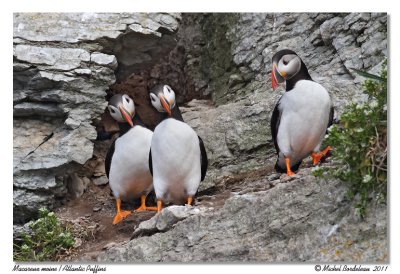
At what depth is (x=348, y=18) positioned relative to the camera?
6512 millimetres

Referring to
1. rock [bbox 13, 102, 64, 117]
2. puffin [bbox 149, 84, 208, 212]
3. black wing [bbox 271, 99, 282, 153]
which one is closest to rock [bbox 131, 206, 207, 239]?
puffin [bbox 149, 84, 208, 212]

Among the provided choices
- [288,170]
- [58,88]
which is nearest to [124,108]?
[58,88]

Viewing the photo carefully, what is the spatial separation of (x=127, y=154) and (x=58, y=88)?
2.44 ft

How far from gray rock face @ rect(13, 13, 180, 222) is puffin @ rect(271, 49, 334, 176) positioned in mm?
1315

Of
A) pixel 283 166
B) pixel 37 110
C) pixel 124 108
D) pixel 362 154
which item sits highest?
pixel 362 154

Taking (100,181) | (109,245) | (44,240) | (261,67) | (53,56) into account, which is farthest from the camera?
(100,181)

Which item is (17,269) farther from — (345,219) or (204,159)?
(345,219)

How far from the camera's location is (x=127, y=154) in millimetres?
6414

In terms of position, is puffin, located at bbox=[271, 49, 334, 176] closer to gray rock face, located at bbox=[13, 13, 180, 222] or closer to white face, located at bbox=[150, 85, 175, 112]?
white face, located at bbox=[150, 85, 175, 112]

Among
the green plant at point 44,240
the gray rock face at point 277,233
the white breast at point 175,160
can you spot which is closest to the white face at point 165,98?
the white breast at point 175,160

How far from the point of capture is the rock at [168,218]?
17.9 feet

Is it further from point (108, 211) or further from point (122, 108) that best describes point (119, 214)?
point (122, 108)

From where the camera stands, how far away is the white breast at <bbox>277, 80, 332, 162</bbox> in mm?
5832

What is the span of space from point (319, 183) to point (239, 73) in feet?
6.65
